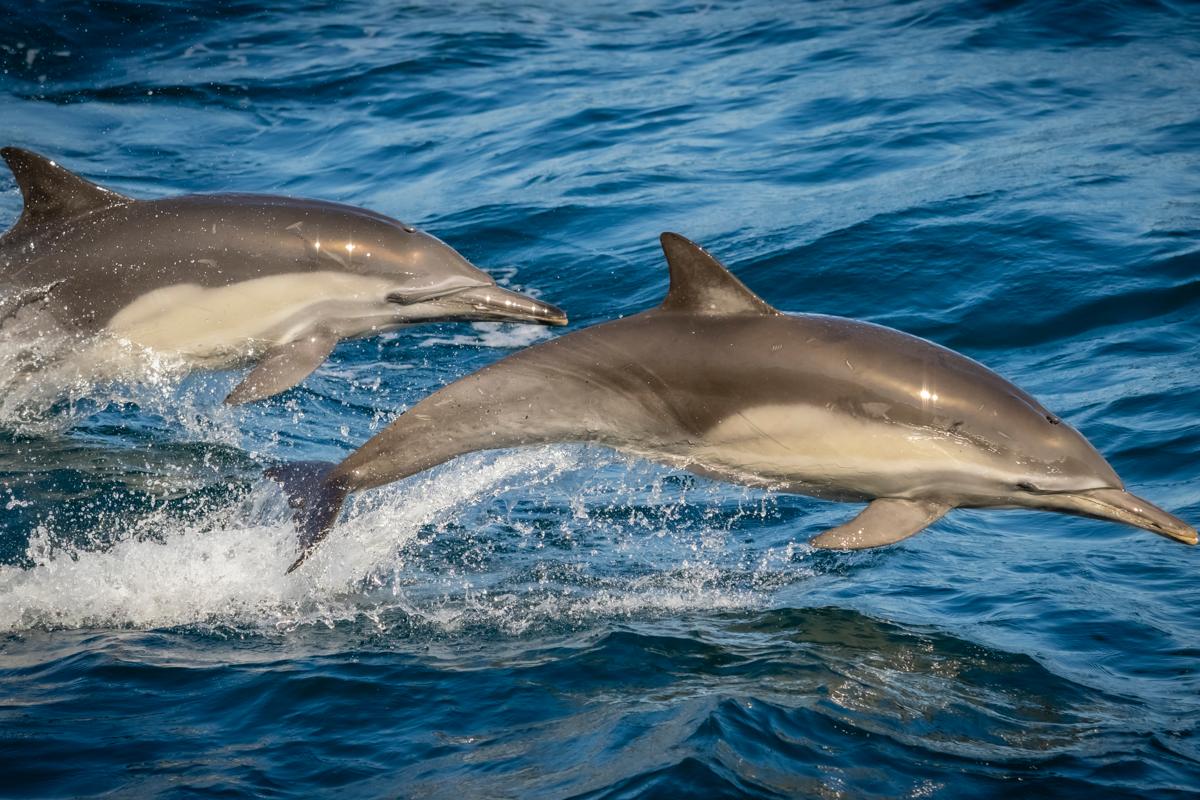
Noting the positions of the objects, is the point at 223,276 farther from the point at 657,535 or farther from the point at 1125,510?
the point at 1125,510

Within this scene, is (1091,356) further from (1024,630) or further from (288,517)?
(288,517)

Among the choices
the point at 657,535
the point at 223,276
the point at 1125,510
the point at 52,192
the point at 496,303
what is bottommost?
the point at 657,535

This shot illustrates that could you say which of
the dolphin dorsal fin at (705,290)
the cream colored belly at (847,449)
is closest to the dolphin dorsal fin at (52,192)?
the dolphin dorsal fin at (705,290)

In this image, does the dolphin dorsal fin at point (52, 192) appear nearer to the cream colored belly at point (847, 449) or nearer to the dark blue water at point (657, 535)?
the dark blue water at point (657, 535)

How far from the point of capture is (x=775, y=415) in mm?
5738

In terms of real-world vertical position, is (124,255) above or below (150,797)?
above

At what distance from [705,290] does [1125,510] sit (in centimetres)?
191

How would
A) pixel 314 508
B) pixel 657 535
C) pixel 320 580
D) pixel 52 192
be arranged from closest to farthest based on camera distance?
pixel 314 508 < pixel 320 580 < pixel 52 192 < pixel 657 535

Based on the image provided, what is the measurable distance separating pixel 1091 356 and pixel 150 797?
695cm

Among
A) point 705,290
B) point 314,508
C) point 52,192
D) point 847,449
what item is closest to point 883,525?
point 847,449

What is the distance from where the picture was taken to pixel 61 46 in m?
20.0

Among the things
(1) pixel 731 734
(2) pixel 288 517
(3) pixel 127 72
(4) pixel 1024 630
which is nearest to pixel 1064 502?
(4) pixel 1024 630

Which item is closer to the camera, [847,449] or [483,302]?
[847,449]

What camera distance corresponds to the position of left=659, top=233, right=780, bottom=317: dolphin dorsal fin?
566 centimetres
